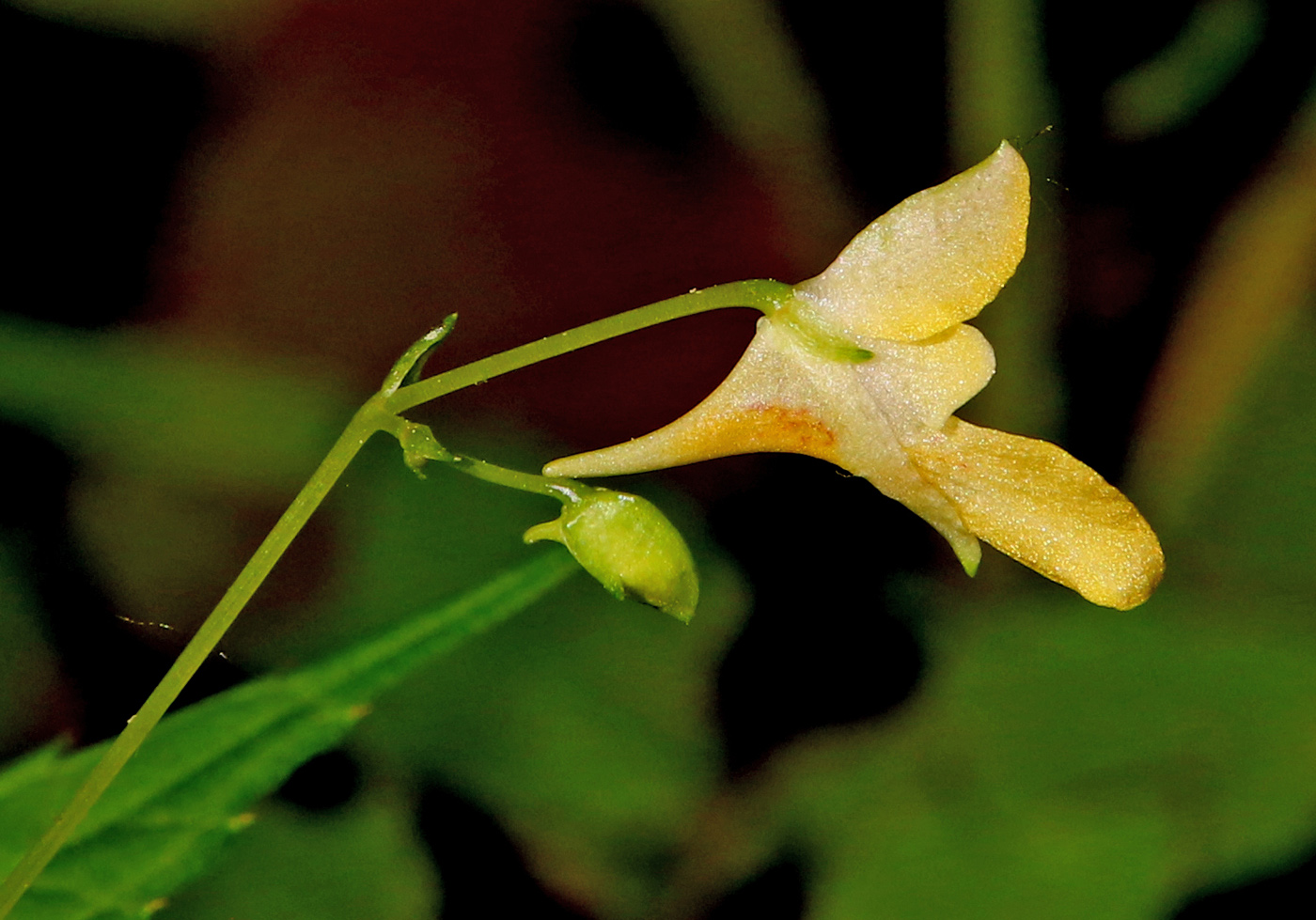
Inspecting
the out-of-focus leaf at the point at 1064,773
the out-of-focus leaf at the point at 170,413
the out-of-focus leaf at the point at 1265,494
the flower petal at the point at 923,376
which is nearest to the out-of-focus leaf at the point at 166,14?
the out-of-focus leaf at the point at 170,413

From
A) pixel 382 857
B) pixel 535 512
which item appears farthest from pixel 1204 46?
pixel 382 857

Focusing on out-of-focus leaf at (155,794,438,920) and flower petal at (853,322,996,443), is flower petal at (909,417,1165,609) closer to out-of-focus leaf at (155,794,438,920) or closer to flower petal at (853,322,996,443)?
flower petal at (853,322,996,443)

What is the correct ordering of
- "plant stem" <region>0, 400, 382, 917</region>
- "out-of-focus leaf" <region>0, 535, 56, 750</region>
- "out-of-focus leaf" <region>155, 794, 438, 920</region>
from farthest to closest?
"out-of-focus leaf" <region>0, 535, 56, 750</region>
"out-of-focus leaf" <region>155, 794, 438, 920</region>
"plant stem" <region>0, 400, 382, 917</region>

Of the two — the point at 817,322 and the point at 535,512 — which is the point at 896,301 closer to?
the point at 817,322

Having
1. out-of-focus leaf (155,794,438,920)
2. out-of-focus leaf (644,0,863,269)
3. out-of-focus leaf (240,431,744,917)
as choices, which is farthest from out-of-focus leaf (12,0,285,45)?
out-of-focus leaf (155,794,438,920)

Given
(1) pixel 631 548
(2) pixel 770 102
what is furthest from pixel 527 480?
(2) pixel 770 102

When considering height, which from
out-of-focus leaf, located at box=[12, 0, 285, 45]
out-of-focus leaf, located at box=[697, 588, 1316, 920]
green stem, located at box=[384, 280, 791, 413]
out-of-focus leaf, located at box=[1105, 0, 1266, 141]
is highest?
out-of-focus leaf, located at box=[12, 0, 285, 45]
